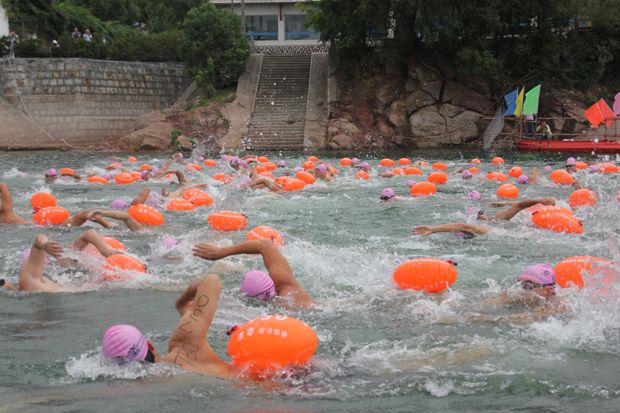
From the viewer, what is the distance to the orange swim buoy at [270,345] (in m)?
5.57

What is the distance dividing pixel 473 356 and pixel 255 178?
11.2 meters

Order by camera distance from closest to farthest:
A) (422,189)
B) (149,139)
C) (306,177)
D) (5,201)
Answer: (5,201) → (422,189) → (306,177) → (149,139)

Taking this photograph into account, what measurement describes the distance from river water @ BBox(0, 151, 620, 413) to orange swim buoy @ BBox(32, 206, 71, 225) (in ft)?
0.98

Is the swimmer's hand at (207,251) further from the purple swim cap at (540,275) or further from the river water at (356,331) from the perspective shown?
the purple swim cap at (540,275)

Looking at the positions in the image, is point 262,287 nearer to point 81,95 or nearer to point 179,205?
point 179,205

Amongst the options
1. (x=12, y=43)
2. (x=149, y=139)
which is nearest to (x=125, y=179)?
(x=149, y=139)

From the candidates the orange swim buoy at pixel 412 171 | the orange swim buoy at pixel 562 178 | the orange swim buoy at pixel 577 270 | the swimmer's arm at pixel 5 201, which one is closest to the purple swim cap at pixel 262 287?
the orange swim buoy at pixel 577 270

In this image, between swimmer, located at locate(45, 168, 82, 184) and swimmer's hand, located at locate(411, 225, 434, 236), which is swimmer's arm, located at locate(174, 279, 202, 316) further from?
swimmer, located at locate(45, 168, 82, 184)

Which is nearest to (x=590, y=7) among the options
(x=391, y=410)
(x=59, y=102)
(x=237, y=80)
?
(x=237, y=80)

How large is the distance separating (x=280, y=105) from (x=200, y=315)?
3016 cm

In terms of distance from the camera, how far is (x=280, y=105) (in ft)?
116

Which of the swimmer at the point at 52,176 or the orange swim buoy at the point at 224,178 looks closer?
the orange swim buoy at the point at 224,178

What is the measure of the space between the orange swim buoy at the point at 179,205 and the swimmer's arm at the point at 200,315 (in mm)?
8134

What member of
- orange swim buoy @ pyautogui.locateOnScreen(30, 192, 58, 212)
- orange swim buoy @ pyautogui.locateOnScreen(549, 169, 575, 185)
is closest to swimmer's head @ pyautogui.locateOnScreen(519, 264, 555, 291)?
orange swim buoy @ pyautogui.locateOnScreen(30, 192, 58, 212)
